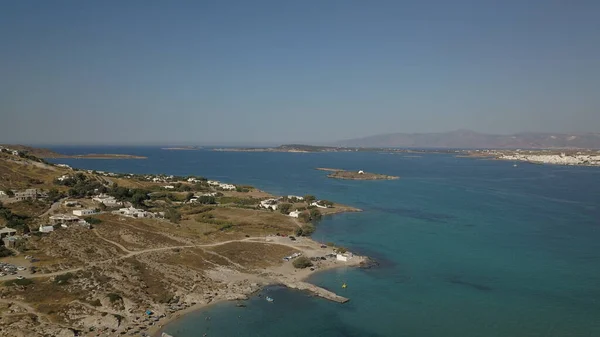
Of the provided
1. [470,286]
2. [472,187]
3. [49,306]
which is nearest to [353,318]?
[470,286]

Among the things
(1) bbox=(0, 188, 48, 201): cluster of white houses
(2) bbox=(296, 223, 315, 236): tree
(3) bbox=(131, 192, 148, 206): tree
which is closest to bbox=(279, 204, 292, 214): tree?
(2) bbox=(296, 223, 315, 236): tree

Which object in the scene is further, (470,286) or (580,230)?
(580,230)

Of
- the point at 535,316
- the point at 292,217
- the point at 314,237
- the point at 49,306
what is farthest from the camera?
the point at 292,217

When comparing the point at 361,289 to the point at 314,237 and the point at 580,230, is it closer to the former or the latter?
the point at 314,237

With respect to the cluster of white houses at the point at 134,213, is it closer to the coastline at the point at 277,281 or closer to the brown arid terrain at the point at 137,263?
the brown arid terrain at the point at 137,263

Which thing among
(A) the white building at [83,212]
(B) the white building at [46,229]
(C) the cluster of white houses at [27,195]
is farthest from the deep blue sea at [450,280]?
(C) the cluster of white houses at [27,195]

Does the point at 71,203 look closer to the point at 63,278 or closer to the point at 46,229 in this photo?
the point at 46,229

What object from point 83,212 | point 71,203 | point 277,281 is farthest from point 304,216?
point 71,203
